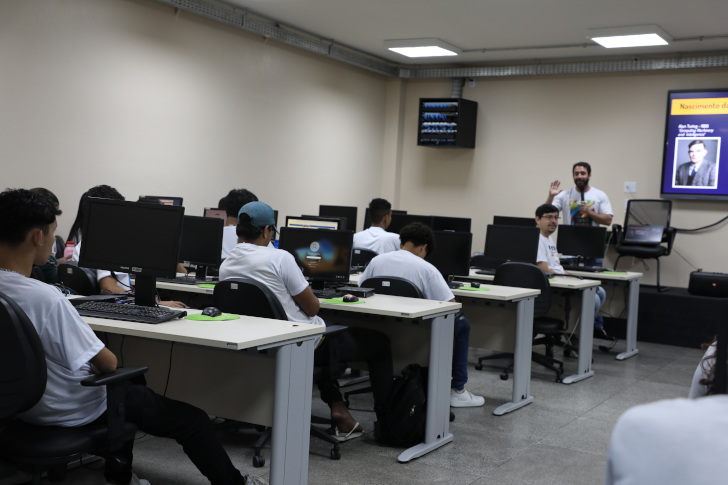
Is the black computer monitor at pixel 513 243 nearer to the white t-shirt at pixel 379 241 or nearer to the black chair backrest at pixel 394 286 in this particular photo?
the white t-shirt at pixel 379 241

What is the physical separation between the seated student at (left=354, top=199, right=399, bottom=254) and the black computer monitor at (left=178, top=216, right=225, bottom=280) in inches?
63.2

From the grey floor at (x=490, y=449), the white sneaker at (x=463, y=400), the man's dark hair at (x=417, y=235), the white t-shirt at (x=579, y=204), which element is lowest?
the grey floor at (x=490, y=449)

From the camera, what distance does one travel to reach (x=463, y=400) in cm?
491

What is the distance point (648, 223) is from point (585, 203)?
2.72ft

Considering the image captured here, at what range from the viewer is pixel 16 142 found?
243 inches

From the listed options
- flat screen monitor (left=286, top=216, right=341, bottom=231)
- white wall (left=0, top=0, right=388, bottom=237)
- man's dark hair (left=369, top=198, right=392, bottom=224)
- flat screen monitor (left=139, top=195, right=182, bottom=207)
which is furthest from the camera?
flat screen monitor (left=139, top=195, right=182, bottom=207)

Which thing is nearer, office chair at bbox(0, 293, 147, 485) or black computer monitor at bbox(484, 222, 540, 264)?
office chair at bbox(0, 293, 147, 485)

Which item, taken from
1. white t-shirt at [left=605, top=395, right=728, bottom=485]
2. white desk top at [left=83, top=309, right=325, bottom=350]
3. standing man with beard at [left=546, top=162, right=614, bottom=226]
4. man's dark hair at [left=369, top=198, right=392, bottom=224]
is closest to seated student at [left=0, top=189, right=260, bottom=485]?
white desk top at [left=83, top=309, right=325, bottom=350]

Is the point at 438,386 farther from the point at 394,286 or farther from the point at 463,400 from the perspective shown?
the point at 463,400

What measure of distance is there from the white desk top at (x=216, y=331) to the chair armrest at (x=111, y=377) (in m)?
0.26

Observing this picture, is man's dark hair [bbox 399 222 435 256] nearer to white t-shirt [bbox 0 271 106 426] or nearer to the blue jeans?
the blue jeans

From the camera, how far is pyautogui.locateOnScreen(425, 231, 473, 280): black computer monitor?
543cm

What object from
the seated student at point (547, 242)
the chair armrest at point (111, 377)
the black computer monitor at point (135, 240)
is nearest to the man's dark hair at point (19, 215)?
the chair armrest at point (111, 377)

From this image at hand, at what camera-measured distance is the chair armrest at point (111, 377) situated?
7.67 feet
